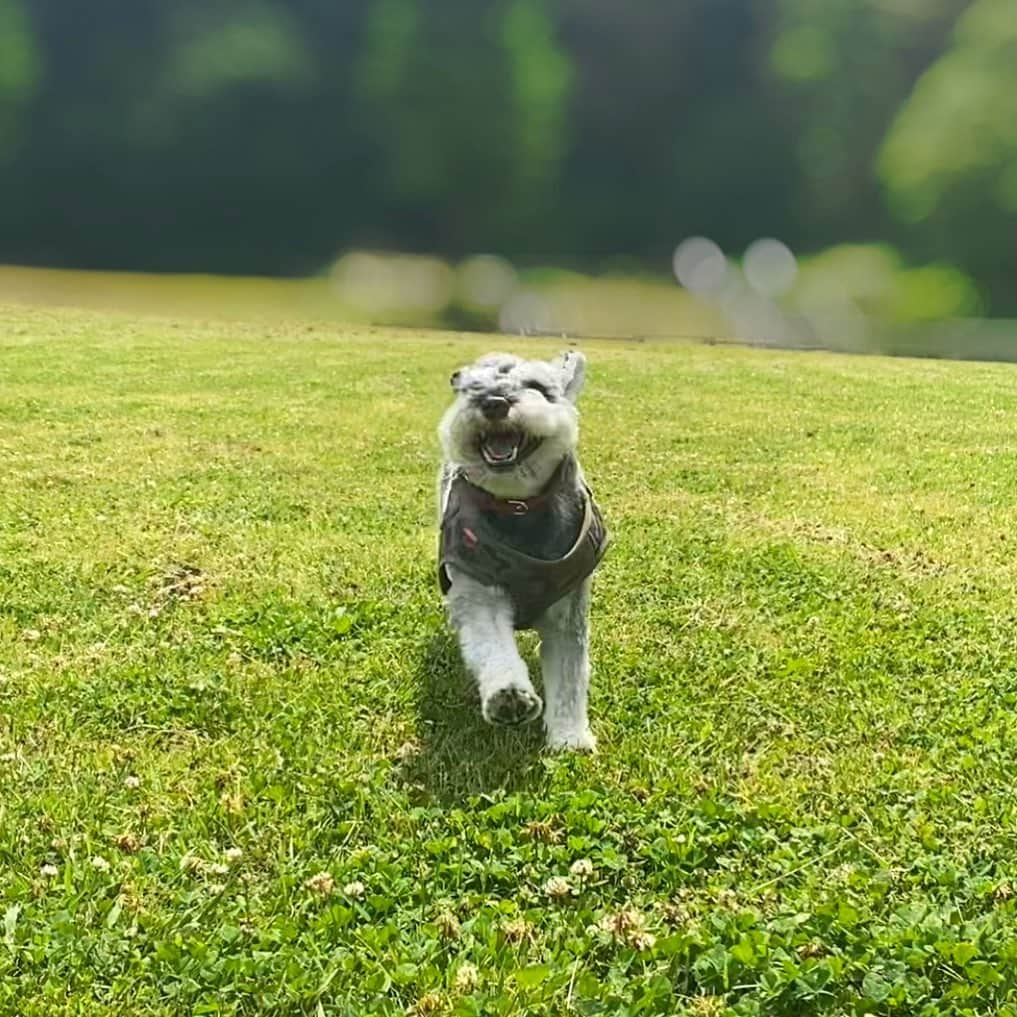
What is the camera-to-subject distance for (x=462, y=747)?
4.49 metres

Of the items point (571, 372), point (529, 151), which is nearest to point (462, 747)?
point (571, 372)

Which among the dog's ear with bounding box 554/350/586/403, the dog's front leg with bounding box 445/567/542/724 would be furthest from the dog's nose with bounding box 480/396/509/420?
the dog's front leg with bounding box 445/567/542/724

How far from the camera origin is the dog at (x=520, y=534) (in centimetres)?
443

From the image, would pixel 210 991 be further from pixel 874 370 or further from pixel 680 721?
pixel 874 370

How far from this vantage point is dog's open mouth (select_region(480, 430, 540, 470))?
4.42 m

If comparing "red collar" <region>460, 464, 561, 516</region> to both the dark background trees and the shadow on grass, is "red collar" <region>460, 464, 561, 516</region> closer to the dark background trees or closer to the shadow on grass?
the shadow on grass

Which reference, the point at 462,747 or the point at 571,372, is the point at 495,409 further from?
the point at 462,747

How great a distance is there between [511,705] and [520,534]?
85 centimetres

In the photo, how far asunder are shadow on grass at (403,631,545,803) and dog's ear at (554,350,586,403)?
1.59 meters

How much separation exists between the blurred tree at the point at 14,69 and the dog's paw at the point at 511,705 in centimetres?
1984

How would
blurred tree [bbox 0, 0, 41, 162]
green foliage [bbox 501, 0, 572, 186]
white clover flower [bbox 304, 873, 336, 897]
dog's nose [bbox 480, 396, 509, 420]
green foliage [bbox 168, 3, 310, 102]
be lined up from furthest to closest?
blurred tree [bbox 0, 0, 41, 162]
green foliage [bbox 501, 0, 572, 186]
green foliage [bbox 168, 3, 310, 102]
dog's nose [bbox 480, 396, 509, 420]
white clover flower [bbox 304, 873, 336, 897]

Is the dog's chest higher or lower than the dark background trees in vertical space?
lower

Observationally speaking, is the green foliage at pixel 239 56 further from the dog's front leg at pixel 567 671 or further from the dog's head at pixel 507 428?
the dog's front leg at pixel 567 671


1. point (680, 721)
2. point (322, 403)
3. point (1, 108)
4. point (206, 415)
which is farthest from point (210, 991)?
point (1, 108)
